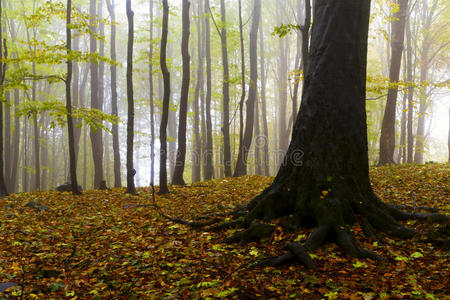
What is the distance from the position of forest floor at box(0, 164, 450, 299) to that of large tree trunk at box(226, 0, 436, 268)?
352mm

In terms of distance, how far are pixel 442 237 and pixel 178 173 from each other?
30.8 feet

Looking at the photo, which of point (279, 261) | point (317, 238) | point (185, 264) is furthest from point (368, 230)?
point (185, 264)

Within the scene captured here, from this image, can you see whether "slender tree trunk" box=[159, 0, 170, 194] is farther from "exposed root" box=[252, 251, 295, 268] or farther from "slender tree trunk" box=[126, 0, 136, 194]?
"exposed root" box=[252, 251, 295, 268]

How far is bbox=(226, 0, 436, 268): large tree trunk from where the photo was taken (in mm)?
4590

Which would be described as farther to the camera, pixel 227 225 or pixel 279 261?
pixel 227 225

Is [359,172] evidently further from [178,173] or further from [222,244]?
[178,173]

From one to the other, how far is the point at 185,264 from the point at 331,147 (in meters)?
2.83

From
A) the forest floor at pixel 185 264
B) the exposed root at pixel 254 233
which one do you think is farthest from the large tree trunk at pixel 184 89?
the exposed root at pixel 254 233

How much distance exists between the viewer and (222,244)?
467 centimetres

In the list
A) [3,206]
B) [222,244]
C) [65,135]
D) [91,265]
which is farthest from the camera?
[65,135]

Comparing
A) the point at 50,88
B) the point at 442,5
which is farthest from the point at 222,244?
the point at 50,88

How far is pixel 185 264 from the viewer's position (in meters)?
4.07

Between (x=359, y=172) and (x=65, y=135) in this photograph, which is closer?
(x=359, y=172)

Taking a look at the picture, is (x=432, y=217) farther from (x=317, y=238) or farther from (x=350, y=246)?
(x=317, y=238)
